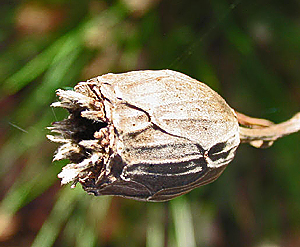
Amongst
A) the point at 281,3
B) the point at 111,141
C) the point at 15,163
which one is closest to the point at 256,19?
the point at 281,3

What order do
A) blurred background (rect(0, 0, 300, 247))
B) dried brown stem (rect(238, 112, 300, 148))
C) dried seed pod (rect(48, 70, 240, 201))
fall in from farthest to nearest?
blurred background (rect(0, 0, 300, 247)) < dried brown stem (rect(238, 112, 300, 148)) < dried seed pod (rect(48, 70, 240, 201))

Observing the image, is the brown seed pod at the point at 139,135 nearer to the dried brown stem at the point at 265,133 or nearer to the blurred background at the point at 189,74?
the dried brown stem at the point at 265,133

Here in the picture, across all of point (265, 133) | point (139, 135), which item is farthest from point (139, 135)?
point (265, 133)

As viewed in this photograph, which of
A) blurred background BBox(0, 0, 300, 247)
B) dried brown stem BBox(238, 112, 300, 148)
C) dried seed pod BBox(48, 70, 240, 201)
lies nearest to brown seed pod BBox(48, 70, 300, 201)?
dried seed pod BBox(48, 70, 240, 201)

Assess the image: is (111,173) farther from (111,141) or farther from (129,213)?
(129,213)

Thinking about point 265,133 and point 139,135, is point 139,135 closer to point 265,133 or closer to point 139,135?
point 139,135

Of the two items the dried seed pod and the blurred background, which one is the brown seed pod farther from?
the blurred background

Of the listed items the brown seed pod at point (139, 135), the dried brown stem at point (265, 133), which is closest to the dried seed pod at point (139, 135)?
the brown seed pod at point (139, 135)
